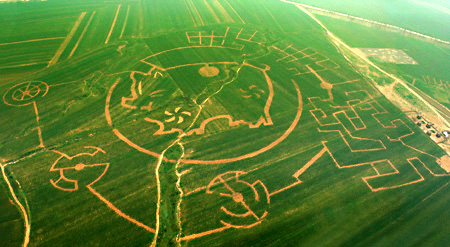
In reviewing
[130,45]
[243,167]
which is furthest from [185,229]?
[130,45]

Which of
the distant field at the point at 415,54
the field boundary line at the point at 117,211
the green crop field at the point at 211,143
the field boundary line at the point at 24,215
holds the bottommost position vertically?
the field boundary line at the point at 24,215

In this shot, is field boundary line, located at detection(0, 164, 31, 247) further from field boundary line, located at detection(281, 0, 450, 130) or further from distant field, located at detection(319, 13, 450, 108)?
distant field, located at detection(319, 13, 450, 108)

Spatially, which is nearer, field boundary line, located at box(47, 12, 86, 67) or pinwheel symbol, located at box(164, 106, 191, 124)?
pinwheel symbol, located at box(164, 106, 191, 124)

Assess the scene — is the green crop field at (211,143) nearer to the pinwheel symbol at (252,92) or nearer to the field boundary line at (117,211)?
the field boundary line at (117,211)

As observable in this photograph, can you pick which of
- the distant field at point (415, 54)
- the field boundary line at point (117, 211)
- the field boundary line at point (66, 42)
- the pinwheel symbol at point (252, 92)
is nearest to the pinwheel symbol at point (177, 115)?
the pinwheel symbol at point (252, 92)

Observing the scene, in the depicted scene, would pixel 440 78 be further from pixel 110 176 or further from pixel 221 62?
pixel 110 176

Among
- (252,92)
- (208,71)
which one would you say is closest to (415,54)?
(252,92)

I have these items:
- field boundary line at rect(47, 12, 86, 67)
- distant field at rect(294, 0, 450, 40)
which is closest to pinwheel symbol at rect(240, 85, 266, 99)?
field boundary line at rect(47, 12, 86, 67)
